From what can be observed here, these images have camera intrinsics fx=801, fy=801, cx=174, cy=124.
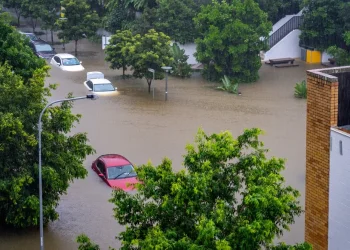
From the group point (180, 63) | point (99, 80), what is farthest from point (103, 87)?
point (180, 63)

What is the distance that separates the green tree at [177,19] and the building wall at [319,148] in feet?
97.0

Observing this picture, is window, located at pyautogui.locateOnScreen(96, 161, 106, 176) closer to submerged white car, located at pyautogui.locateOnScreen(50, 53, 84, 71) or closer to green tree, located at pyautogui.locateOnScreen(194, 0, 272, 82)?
green tree, located at pyautogui.locateOnScreen(194, 0, 272, 82)

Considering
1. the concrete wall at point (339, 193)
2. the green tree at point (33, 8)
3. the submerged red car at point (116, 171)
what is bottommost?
the submerged red car at point (116, 171)

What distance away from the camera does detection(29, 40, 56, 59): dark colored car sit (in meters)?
48.9

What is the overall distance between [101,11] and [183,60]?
14.8m

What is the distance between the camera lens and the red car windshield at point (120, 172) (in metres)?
26.6

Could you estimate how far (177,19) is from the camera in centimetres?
4641

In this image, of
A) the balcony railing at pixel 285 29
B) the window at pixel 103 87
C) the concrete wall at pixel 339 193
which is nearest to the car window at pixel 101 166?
the concrete wall at pixel 339 193

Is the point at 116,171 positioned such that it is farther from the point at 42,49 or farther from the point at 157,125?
the point at 42,49

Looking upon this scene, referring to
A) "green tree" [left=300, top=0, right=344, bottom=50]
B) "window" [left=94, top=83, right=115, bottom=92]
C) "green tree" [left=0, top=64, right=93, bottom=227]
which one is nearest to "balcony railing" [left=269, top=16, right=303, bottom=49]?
"green tree" [left=300, top=0, right=344, bottom=50]

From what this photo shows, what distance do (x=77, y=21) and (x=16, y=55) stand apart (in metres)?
22.6

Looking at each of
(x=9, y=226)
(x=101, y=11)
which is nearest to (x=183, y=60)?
(x=101, y=11)

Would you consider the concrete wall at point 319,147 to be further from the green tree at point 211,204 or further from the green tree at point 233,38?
the green tree at point 233,38

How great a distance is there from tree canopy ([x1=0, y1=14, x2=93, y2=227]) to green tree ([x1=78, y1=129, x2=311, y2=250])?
6.65 metres
